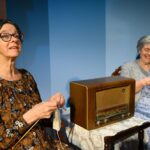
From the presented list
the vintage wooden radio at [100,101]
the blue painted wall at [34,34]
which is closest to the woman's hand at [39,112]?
the vintage wooden radio at [100,101]

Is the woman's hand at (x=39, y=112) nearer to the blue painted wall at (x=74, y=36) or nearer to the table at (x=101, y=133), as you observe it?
the table at (x=101, y=133)

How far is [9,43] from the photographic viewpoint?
122 centimetres

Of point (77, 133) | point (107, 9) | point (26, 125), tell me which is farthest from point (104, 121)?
point (107, 9)

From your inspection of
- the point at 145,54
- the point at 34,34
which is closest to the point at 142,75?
the point at 145,54

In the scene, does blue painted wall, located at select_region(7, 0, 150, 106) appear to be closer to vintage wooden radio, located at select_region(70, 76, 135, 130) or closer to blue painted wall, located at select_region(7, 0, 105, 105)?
blue painted wall, located at select_region(7, 0, 105, 105)

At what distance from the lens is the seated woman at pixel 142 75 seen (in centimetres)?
168

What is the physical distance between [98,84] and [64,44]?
0.67 m

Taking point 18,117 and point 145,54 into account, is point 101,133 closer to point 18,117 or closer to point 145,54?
point 18,117

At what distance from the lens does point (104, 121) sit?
1379 millimetres

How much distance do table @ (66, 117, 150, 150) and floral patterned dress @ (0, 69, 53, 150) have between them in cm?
18

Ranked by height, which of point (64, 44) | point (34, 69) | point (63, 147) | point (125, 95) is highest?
point (64, 44)

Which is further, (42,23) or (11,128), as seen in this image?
(42,23)

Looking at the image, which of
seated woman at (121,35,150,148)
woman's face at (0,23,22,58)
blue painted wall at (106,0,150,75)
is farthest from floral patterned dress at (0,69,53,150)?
blue painted wall at (106,0,150,75)

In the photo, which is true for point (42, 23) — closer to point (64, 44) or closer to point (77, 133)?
point (64, 44)
